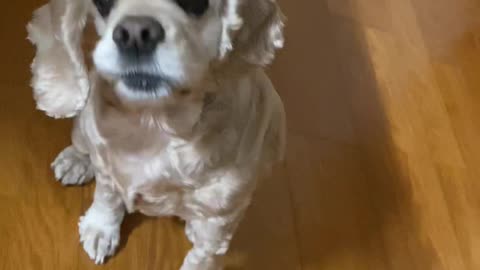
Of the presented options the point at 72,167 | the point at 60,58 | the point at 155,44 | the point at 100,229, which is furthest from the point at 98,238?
the point at 155,44

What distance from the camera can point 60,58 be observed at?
98cm

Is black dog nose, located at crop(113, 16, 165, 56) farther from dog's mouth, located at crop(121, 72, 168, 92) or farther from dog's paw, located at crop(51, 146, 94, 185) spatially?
dog's paw, located at crop(51, 146, 94, 185)

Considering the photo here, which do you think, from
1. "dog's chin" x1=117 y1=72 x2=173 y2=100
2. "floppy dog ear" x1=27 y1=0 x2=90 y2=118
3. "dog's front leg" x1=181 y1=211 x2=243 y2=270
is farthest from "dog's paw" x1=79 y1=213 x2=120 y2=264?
"dog's chin" x1=117 y1=72 x2=173 y2=100

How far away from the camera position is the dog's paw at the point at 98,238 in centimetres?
132

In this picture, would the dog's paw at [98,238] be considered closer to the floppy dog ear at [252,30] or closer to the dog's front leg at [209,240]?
the dog's front leg at [209,240]

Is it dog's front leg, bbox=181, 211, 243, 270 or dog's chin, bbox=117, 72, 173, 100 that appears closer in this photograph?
dog's chin, bbox=117, 72, 173, 100

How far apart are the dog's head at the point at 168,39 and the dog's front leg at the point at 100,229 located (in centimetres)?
40

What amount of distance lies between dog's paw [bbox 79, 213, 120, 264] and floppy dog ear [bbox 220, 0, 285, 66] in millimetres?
475

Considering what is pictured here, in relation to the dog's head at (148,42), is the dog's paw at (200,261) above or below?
below

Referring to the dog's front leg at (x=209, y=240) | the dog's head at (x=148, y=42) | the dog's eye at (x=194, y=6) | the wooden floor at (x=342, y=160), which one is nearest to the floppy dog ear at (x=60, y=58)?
the dog's head at (x=148, y=42)

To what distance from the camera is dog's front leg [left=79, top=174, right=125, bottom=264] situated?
4.28 feet

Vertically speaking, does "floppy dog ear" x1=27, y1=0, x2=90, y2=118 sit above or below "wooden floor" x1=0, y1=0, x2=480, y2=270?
above

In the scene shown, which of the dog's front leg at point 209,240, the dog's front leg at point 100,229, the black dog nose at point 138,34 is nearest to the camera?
the black dog nose at point 138,34

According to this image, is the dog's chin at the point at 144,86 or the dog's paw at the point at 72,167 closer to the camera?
the dog's chin at the point at 144,86
